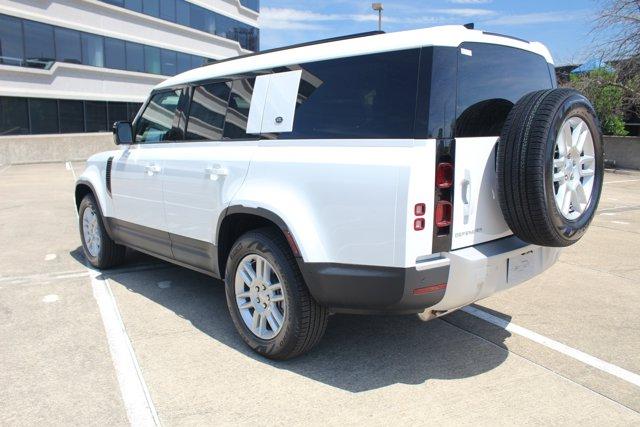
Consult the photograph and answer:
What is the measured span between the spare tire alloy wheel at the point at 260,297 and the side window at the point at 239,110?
35.4 inches

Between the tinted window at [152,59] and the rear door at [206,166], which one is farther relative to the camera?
the tinted window at [152,59]

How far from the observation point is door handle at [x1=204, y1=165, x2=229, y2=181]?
145 inches

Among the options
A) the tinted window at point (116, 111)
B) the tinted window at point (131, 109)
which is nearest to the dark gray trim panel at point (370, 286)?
the tinted window at point (116, 111)

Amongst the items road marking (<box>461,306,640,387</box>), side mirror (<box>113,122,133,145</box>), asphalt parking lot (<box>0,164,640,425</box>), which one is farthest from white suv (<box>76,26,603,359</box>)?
side mirror (<box>113,122,133,145</box>)

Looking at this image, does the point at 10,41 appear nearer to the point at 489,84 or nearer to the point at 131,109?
the point at 131,109

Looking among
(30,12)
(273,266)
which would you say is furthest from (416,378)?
(30,12)

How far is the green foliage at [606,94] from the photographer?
19625mm

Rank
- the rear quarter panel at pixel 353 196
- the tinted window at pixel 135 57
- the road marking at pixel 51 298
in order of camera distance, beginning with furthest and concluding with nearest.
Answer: the tinted window at pixel 135 57
the road marking at pixel 51 298
the rear quarter panel at pixel 353 196

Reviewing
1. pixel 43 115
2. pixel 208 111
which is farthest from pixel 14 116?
pixel 208 111

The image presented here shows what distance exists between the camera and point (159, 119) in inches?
186

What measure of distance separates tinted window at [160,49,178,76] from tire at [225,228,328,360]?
Answer: 2799 centimetres

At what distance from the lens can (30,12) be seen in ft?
70.6

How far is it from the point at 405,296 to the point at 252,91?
1.81 m

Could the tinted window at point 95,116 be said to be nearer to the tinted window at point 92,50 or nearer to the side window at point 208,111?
the tinted window at point 92,50
